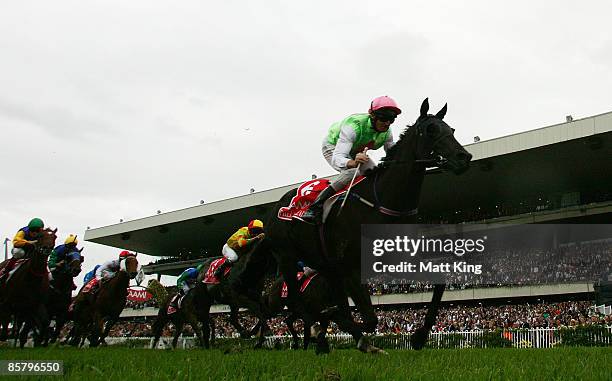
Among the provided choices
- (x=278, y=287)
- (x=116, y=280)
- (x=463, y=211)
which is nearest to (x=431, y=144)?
(x=278, y=287)

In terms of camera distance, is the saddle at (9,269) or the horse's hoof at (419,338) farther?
the saddle at (9,269)

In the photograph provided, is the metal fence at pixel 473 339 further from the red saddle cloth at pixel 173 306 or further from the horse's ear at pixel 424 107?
the horse's ear at pixel 424 107

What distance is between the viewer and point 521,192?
38406 millimetres

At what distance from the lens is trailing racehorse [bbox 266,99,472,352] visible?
22.0ft

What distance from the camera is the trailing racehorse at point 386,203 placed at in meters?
6.72

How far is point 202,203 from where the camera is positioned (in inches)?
1967

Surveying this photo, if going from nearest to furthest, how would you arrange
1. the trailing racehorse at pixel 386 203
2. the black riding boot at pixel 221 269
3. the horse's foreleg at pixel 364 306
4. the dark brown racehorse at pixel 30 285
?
the horse's foreleg at pixel 364 306
the trailing racehorse at pixel 386 203
the dark brown racehorse at pixel 30 285
the black riding boot at pixel 221 269

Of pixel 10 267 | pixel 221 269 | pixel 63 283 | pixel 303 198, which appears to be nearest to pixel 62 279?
pixel 63 283

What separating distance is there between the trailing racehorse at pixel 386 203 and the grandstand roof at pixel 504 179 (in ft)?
Result: 81.3

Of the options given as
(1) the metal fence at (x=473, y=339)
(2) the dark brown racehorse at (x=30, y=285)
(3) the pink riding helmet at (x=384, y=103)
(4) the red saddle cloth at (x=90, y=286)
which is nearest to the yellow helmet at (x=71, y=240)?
(4) the red saddle cloth at (x=90, y=286)

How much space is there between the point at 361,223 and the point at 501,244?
30403mm

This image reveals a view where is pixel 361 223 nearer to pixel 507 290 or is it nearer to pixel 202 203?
pixel 507 290

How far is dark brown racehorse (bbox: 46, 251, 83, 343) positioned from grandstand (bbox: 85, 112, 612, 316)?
2073 cm

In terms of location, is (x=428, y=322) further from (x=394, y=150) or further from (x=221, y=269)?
(x=221, y=269)
